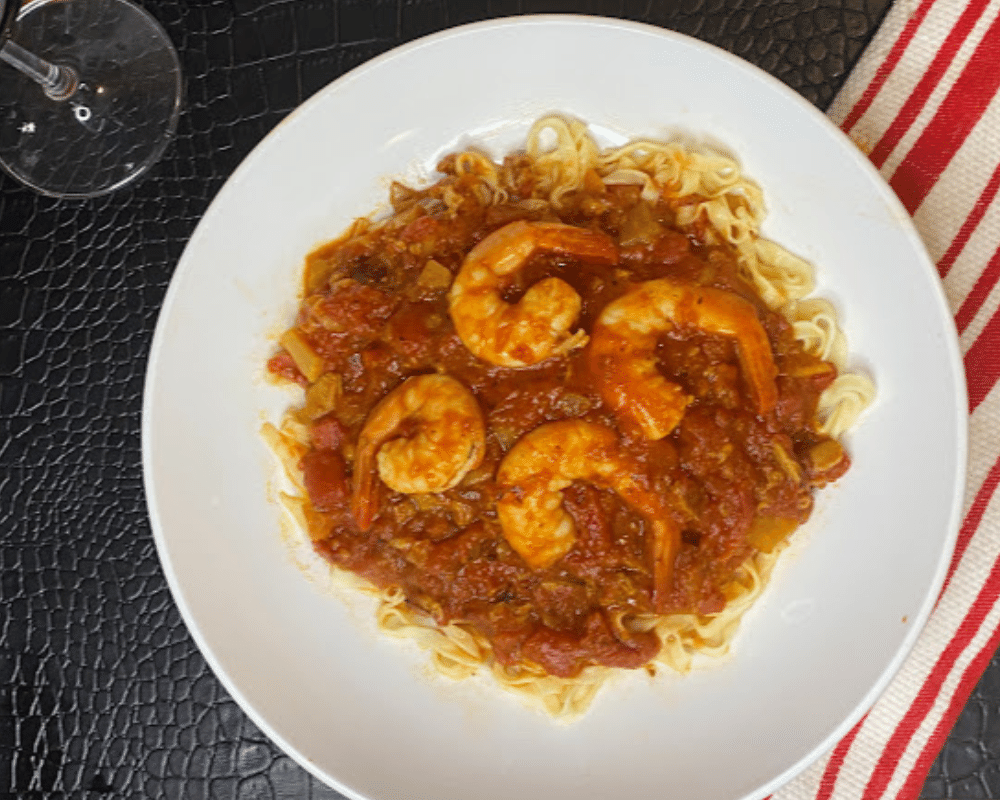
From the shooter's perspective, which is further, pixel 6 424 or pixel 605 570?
pixel 6 424

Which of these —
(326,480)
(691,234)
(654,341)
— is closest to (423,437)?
(326,480)

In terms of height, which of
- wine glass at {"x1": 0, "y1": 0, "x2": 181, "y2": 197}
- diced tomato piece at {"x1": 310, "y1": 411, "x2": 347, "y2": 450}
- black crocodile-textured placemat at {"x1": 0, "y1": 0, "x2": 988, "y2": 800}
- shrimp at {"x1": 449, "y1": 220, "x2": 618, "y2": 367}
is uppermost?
shrimp at {"x1": 449, "y1": 220, "x2": 618, "y2": 367}

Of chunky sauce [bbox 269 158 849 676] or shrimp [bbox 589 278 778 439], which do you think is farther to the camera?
chunky sauce [bbox 269 158 849 676]

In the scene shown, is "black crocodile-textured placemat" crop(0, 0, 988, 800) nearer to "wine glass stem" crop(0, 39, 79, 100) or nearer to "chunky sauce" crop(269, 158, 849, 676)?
"wine glass stem" crop(0, 39, 79, 100)

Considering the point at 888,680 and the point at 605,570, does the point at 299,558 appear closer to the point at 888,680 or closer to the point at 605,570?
the point at 605,570

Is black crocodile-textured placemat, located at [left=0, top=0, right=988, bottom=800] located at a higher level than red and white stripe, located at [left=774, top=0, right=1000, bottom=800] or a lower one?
lower

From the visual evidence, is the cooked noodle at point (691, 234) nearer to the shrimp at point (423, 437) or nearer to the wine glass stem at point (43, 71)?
the shrimp at point (423, 437)

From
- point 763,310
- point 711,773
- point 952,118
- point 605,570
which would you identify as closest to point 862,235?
point 763,310

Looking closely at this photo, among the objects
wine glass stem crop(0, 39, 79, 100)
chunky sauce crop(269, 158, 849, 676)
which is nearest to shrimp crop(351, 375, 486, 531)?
chunky sauce crop(269, 158, 849, 676)
